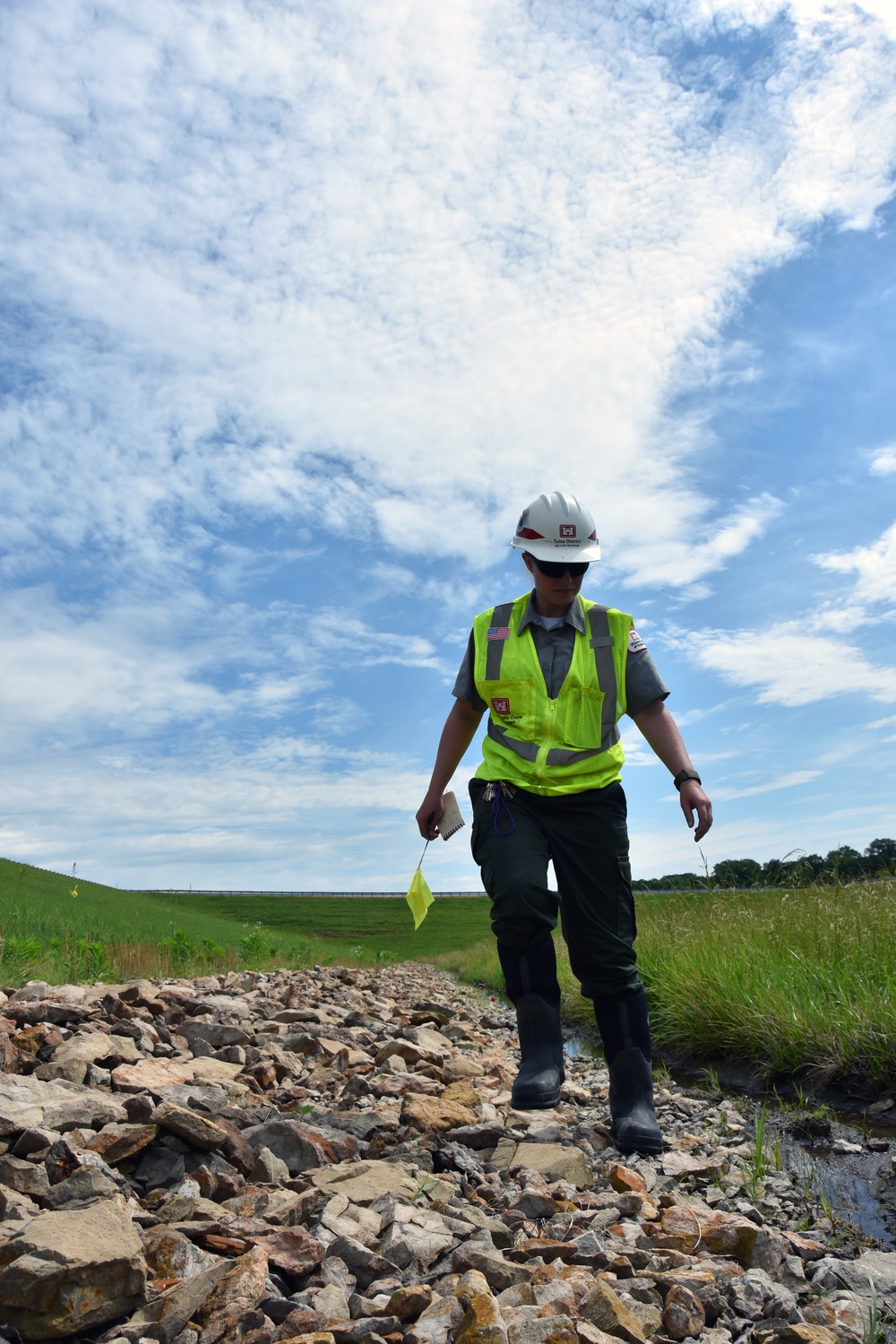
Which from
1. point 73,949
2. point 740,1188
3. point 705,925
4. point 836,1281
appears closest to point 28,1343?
point 836,1281

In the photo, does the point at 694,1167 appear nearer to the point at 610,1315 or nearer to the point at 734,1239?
the point at 734,1239

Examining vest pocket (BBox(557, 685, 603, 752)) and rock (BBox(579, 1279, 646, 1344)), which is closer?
rock (BBox(579, 1279, 646, 1344))

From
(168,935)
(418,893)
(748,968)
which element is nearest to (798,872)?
(748,968)

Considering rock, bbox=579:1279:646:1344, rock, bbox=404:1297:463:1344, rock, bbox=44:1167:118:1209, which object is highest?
rock, bbox=44:1167:118:1209

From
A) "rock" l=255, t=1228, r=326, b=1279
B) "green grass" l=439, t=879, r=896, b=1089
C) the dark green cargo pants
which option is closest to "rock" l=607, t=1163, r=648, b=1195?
the dark green cargo pants

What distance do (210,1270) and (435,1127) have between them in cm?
153

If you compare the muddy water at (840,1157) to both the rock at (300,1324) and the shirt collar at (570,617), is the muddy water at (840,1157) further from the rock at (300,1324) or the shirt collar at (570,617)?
the shirt collar at (570,617)

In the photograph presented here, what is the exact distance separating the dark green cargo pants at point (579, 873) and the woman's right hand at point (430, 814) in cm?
47

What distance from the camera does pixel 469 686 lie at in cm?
451

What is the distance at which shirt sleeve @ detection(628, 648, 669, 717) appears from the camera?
14.0ft

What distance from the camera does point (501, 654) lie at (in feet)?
14.0

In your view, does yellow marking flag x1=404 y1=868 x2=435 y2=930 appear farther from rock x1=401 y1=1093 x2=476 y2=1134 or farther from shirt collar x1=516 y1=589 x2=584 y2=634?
shirt collar x1=516 y1=589 x2=584 y2=634

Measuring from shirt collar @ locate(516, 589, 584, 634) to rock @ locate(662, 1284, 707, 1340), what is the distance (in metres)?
2.58

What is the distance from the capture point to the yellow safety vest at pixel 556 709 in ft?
13.5
